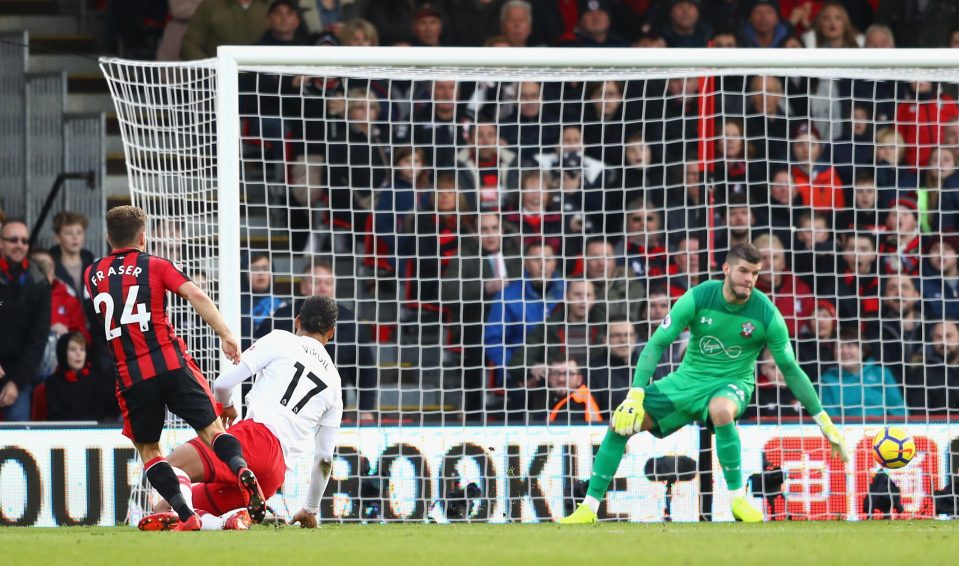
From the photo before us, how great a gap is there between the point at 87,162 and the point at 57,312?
8.17 ft

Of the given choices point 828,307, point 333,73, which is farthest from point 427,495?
point 828,307

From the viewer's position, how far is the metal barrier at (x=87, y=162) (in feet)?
42.0

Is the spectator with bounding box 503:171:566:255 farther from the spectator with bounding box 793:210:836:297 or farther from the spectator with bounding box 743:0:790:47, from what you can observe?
the spectator with bounding box 743:0:790:47

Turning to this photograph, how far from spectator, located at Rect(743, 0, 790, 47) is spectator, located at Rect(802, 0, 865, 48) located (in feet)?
0.93

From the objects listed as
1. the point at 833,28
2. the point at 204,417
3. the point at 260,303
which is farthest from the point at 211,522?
the point at 833,28

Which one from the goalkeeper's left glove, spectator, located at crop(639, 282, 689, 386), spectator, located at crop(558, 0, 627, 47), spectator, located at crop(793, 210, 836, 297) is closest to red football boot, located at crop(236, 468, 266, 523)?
the goalkeeper's left glove

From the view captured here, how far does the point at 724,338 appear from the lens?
893cm

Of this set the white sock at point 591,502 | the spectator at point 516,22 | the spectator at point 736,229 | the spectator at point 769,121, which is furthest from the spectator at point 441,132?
the white sock at point 591,502

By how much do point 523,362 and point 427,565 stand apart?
5.41 metres

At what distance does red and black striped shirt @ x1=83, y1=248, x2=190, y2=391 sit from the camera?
24.4ft

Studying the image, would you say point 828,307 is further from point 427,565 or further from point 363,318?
point 427,565

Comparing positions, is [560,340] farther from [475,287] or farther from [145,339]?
[145,339]

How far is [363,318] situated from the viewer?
1162cm

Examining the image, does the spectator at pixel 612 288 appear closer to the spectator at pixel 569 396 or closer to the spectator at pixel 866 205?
the spectator at pixel 569 396
